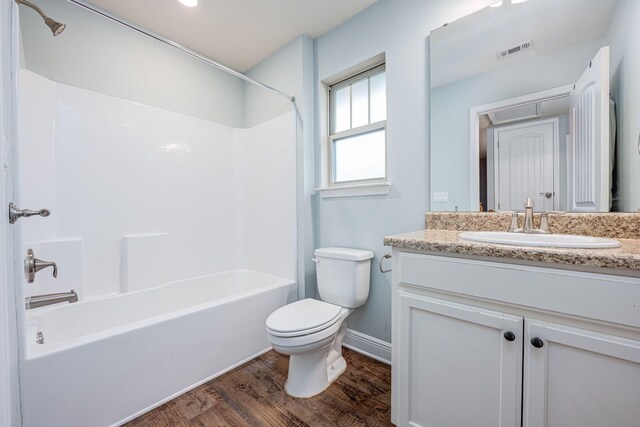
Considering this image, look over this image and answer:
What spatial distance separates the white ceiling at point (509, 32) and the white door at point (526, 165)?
13.9 inches

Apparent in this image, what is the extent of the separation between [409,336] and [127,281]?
1912 mm

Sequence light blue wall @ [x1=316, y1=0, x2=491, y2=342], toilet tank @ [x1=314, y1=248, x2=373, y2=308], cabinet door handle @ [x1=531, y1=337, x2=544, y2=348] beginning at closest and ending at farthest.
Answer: cabinet door handle @ [x1=531, y1=337, x2=544, y2=348], light blue wall @ [x1=316, y1=0, x2=491, y2=342], toilet tank @ [x1=314, y1=248, x2=373, y2=308]

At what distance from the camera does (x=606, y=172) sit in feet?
3.71

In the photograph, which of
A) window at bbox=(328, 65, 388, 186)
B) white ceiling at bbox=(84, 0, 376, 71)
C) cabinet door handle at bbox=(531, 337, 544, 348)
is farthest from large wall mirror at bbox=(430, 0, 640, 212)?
white ceiling at bbox=(84, 0, 376, 71)

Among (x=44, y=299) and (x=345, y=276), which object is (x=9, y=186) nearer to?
(x=44, y=299)

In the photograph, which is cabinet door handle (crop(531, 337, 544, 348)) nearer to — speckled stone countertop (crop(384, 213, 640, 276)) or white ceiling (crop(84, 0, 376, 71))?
speckled stone countertop (crop(384, 213, 640, 276))

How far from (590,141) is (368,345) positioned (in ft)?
5.39

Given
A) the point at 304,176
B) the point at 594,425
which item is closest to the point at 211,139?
the point at 304,176

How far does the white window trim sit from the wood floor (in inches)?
45.8

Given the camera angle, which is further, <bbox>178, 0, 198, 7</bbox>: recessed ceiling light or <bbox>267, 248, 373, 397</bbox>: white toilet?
<bbox>178, 0, 198, 7</bbox>: recessed ceiling light

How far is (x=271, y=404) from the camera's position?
1443 millimetres

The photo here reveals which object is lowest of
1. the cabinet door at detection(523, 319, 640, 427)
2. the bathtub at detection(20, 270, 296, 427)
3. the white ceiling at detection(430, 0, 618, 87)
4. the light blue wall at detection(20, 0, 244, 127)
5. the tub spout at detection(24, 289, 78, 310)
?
the bathtub at detection(20, 270, 296, 427)

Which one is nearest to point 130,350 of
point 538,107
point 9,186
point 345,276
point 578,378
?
point 9,186

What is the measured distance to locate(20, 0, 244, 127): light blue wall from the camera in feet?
5.51
